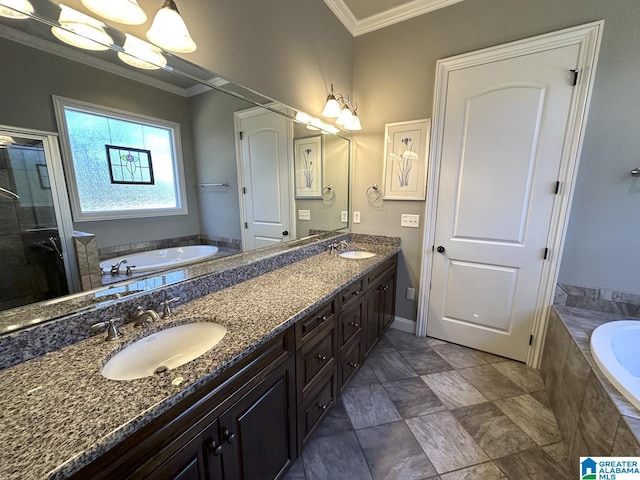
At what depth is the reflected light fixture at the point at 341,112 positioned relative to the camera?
2150 millimetres

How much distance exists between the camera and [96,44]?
0.96 m

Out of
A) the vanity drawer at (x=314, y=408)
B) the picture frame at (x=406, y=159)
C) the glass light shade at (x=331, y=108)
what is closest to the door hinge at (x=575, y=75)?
the picture frame at (x=406, y=159)

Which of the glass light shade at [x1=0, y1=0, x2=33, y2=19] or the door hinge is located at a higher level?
the door hinge

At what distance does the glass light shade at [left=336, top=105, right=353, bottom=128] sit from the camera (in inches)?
89.7

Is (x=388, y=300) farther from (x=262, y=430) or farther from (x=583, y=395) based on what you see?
(x=262, y=430)

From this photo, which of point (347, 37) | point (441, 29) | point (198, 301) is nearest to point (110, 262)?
point (198, 301)

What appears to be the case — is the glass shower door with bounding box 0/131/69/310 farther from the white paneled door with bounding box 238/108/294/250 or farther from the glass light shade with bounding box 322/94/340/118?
the glass light shade with bounding box 322/94/340/118

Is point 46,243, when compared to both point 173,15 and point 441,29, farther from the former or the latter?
point 441,29

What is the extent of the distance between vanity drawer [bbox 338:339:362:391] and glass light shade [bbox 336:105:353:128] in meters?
1.80

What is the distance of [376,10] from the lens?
224 cm

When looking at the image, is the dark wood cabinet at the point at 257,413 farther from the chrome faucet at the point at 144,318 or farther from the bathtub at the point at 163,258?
the bathtub at the point at 163,258

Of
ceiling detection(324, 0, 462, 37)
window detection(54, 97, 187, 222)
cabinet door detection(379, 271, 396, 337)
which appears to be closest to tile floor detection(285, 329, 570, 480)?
cabinet door detection(379, 271, 396, 337)

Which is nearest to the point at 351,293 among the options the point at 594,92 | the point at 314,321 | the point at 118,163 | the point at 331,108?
the point at 314,321

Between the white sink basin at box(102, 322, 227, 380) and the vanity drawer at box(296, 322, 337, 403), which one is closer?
the white sink basin at box(102, 322, 227, 380)
